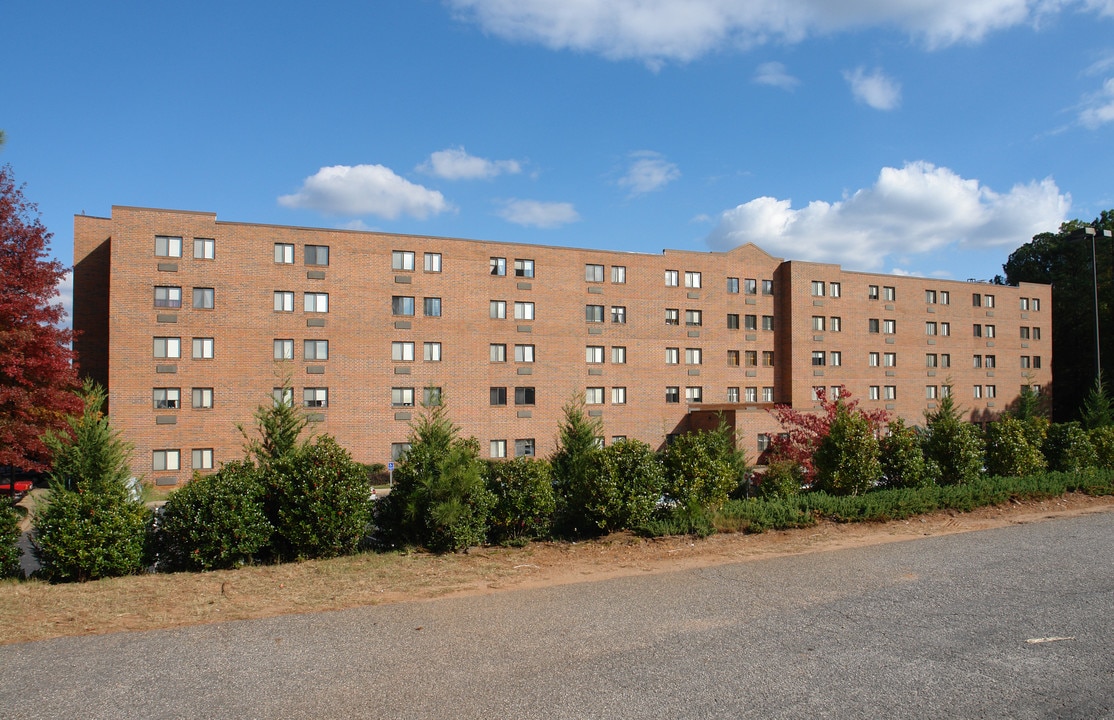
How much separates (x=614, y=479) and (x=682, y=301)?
113ft

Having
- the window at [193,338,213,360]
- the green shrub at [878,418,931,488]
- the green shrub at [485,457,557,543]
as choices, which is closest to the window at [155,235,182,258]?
the window at [193,338,213,360]

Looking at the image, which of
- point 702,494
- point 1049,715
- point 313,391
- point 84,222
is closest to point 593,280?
point 313,391

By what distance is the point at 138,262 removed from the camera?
34656mm

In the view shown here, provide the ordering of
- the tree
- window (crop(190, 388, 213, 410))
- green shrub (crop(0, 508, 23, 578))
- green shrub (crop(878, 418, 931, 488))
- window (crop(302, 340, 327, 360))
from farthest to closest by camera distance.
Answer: the tree, window (crop(302, 340, 327, 360)), window (crop(190, 388, 213, 410)), green shrub (crop(878, 418, 931, 488)), green shrub (crop(0, 508, 23, 578))

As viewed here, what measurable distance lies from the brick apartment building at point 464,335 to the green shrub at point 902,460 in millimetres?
17990

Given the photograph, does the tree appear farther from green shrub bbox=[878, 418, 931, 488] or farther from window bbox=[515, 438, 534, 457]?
green shrub bbox=[878, 418, 931, 488]

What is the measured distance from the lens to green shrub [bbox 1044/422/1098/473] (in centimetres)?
2041

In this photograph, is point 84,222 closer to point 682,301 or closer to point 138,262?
point 138,262

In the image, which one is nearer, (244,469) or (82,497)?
(82,497)

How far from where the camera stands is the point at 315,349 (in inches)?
1470

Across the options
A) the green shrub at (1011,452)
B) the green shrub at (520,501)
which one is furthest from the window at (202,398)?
the green shrub at (1011,452)

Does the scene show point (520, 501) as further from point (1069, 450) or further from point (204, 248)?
point (204, 248)

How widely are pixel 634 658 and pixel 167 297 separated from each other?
34714mm

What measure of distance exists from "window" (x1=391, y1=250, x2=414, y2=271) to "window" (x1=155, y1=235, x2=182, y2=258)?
405 inches
